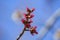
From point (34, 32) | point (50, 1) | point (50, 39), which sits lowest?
point (34, 32)

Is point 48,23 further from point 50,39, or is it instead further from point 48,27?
point 50,39

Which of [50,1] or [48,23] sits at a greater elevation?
[50,1]

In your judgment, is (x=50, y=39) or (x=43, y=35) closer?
(x=43, y=35)

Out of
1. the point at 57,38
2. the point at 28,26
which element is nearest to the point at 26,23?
the point at 28,26

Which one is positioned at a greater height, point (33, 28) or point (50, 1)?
point (50, 1)

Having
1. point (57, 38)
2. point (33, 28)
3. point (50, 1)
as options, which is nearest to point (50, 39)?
point (57, 38)

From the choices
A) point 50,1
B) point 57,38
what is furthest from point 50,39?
point 50,1

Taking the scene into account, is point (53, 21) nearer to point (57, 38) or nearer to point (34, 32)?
point (34, 32)

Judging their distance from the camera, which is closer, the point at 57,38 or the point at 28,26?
the point at 28,26
